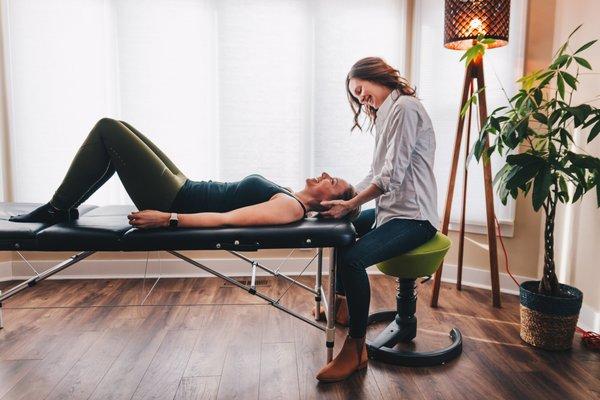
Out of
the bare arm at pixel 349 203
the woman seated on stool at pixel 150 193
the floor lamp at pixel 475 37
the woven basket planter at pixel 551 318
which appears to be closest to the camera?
the woman seated on stool at pixel 150 193

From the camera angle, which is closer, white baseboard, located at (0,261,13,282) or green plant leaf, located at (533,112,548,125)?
green plant leaf, located at (533,112,548,125)

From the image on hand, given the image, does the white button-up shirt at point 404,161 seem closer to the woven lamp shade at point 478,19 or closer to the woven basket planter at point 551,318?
the woven basket planter at point 551,318

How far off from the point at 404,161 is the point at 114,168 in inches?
43.4

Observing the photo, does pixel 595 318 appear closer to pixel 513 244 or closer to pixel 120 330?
pixel 513 244

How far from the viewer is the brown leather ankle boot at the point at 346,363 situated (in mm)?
1663

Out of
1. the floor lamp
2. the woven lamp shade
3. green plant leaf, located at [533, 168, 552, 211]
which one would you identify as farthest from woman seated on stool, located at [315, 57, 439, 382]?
the woven lamp shade

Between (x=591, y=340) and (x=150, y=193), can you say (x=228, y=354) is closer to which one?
(x=150, y=193)

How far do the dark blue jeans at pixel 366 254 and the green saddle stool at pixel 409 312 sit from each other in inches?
2.0

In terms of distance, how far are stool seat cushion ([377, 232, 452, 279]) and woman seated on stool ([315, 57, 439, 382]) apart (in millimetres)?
28

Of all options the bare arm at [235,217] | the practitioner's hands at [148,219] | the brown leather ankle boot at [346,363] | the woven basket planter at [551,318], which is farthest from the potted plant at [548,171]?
the practitioner's hands at [148,219]

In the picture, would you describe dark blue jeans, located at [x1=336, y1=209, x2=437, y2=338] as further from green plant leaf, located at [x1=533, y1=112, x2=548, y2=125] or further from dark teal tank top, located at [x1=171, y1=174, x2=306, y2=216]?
green plant leaf, located at [x1=533, y1=112, x2=548, y2=125]

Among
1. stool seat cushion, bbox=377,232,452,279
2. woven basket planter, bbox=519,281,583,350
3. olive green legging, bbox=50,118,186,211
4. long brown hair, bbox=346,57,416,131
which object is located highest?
long brown hair, bbox=346,57,416,131

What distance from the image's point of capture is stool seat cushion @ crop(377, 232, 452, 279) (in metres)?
1.76

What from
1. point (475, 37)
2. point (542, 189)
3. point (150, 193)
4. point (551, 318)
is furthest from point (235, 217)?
point (475, 37)
